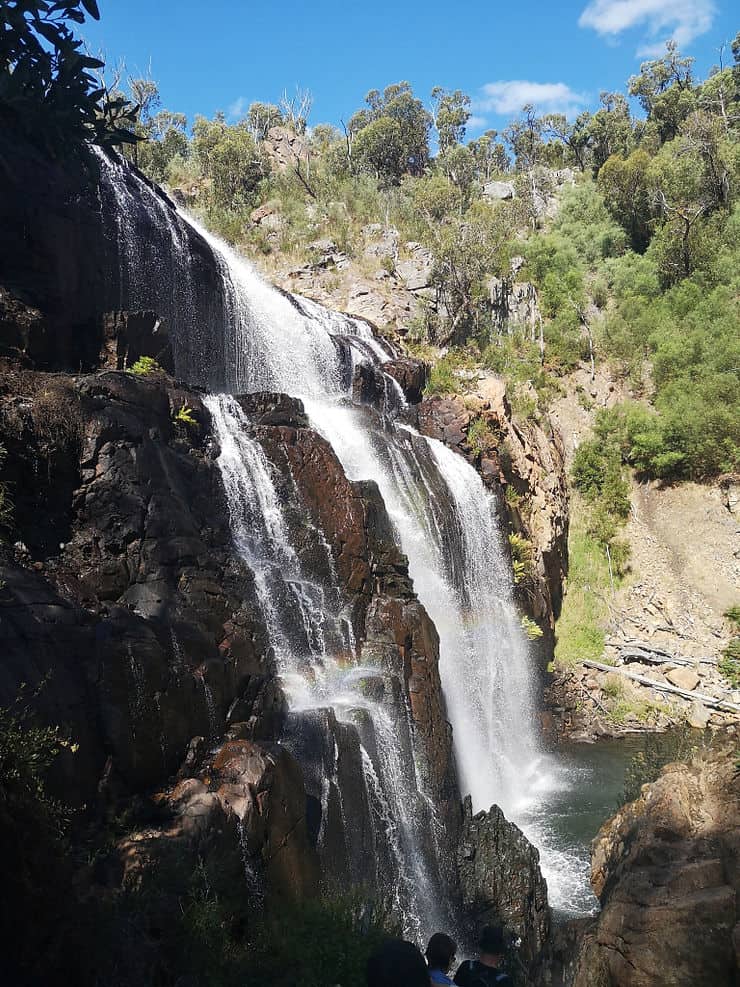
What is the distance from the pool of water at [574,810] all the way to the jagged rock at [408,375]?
11.8m

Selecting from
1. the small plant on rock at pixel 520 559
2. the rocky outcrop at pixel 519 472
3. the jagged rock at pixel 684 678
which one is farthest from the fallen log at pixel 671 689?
the small plant on rock at pixel 520 559

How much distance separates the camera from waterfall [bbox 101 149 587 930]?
10.8 metres

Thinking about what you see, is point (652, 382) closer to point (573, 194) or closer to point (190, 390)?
point (573, 194)

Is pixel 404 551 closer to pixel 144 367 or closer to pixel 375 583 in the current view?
pixel 375 583

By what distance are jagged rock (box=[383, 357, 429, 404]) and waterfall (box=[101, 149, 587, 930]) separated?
0.37 m

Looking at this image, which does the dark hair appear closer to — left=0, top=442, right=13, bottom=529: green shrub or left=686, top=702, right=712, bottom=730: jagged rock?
left=0, top=442, right=13, bottom=529: green shrub

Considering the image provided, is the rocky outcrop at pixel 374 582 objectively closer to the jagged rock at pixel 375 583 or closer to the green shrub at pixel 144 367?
the jagged rock at pixel 375 583

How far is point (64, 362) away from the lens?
1288 cm

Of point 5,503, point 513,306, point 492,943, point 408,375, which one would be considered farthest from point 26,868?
point 513,306

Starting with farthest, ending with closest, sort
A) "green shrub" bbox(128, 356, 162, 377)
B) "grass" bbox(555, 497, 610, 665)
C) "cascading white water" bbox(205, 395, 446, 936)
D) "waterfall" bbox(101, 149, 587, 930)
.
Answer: "grass" bbox(555, 497, 610, 665)
"green shrub" bbox(128, 356, 162, 377)
"waterfall" bbox(101, 149, 587, 930)
"cascading white water" bbox(205, 395, 446, 936)

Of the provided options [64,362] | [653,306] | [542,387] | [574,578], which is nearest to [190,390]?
[64,362]

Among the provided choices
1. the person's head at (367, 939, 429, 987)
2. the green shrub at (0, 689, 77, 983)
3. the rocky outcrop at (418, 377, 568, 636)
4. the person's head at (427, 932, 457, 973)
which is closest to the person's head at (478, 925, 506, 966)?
the person's head at (427, 932, 457, 973)

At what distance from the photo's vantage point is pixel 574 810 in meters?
14.3

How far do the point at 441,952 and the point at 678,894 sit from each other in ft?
7.40
